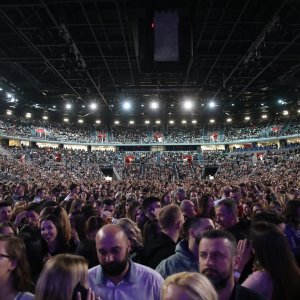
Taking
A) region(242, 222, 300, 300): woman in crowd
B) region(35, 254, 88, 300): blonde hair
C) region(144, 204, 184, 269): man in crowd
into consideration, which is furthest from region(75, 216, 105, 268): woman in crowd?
region(242, 222, 300, 300): woman in crowd

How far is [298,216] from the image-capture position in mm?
4602

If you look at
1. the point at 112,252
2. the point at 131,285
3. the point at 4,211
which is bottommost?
the point at 131,285

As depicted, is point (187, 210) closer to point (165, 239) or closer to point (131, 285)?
point (165, 239)

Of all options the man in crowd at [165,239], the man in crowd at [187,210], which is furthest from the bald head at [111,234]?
the man in crowd at [187,210]

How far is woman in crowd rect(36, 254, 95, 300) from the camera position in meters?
2.08

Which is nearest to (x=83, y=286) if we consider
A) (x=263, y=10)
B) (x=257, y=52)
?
(x=263, y=10)

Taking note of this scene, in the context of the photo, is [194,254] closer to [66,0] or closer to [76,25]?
[66,0]

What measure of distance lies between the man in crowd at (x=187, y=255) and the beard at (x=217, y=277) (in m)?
0.79

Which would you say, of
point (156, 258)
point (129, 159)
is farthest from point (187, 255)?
point (129, 159)

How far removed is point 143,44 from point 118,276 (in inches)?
272

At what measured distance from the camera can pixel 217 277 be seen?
2352 mm

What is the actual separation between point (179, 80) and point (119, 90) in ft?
20.1

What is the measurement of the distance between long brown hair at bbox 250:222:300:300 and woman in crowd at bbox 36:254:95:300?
134 centimetres

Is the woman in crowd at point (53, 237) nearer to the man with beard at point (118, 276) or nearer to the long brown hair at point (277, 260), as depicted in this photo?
the man with beard at point (118, 276)
